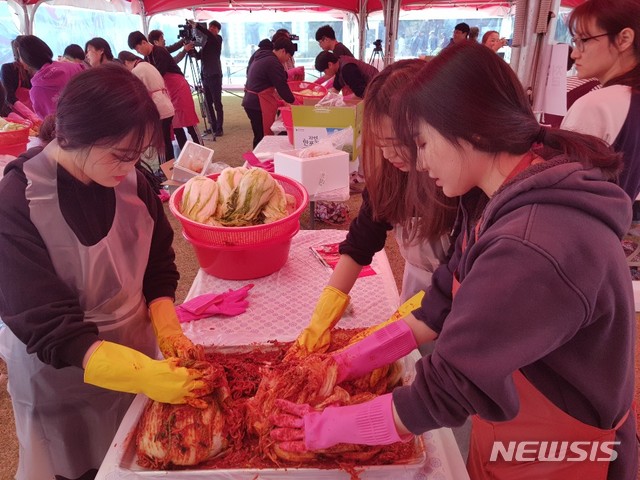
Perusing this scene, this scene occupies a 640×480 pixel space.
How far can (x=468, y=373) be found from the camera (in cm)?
76

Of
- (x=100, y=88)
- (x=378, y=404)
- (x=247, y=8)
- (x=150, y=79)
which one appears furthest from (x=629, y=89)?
(x=247, y=8)

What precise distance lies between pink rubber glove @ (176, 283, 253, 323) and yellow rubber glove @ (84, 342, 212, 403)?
45 centimetres

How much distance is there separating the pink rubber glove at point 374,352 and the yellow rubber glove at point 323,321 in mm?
126

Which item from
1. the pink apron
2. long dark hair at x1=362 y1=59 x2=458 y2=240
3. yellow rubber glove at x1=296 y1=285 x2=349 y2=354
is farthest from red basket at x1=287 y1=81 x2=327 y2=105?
yellow rubber glove at x1=296 y1=285 x2=349 y2=354

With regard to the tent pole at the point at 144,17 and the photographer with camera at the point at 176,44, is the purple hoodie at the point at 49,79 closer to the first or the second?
the photographer with camera at the point at 176,44

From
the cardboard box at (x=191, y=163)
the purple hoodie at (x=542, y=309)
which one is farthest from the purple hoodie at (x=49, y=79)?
the purple hoodie at (x=542, y=309)

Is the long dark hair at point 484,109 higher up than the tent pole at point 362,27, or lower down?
lower down

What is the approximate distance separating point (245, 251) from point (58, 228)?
2.25 feet

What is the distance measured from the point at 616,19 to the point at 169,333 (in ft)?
7.45

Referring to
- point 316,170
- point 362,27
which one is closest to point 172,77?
point 316,170

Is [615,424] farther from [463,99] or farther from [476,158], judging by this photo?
[463,99]

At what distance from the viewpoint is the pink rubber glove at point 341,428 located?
94 centimetres

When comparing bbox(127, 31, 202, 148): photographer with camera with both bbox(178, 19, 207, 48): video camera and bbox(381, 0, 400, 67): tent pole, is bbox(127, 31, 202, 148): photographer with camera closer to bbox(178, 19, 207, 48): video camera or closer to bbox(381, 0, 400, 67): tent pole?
bbox(178, 19, 207, 48): video camera

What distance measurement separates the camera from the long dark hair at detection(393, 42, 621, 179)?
82 centimetres
